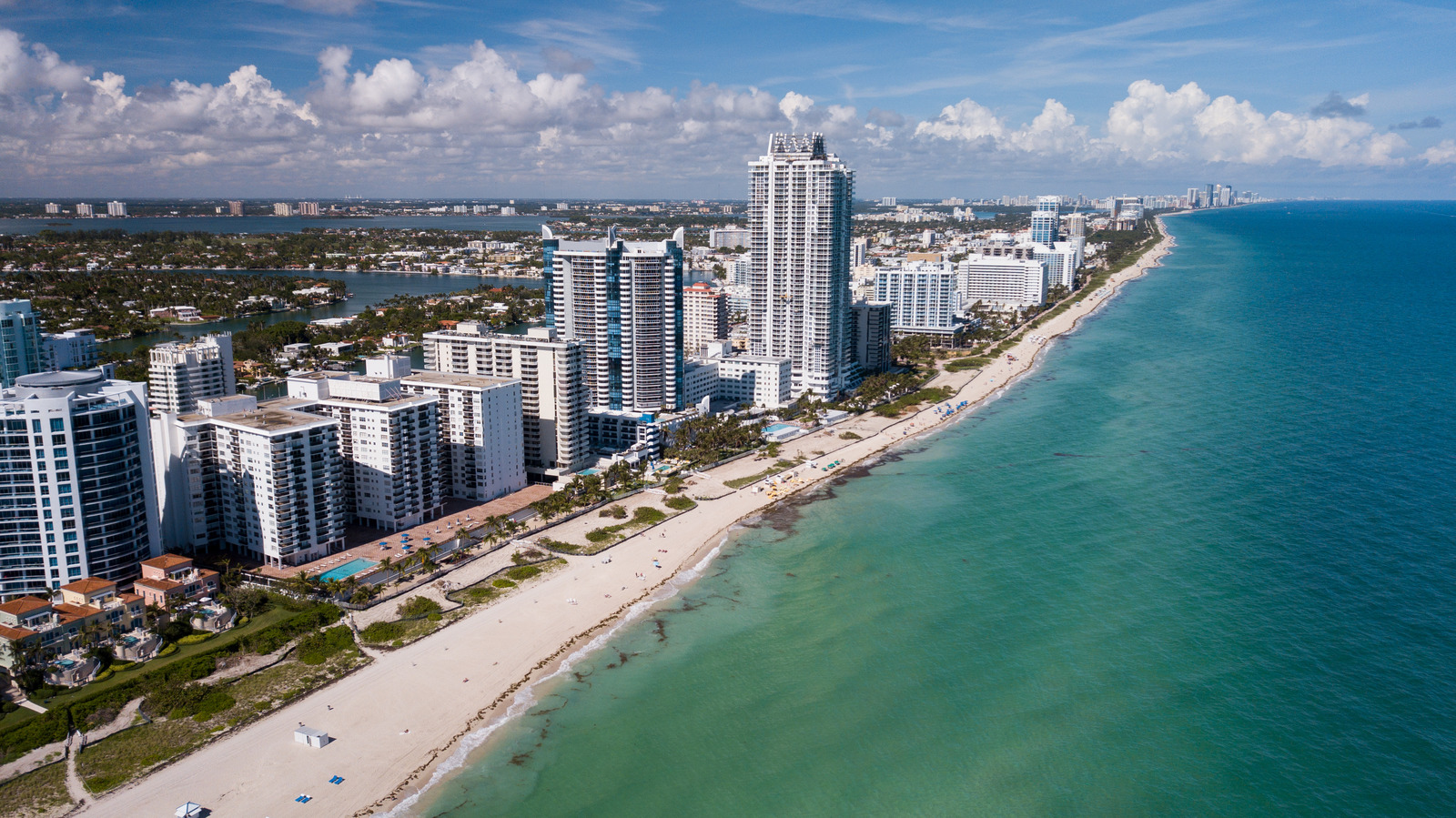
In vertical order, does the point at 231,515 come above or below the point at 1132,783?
above

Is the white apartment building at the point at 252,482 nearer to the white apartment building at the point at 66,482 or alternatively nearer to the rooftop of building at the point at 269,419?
the rooftop of building at the point at 269,419

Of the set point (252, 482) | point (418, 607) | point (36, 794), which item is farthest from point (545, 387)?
point (36, 794)

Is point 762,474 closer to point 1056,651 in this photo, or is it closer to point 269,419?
point 1056,651

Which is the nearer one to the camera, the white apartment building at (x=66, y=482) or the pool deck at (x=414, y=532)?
the white apartment building at (x=66, y=482)

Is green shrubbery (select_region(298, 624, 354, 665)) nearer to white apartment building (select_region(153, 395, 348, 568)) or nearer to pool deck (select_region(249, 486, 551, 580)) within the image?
pool deck (select_region(249, 486, 551, 580))

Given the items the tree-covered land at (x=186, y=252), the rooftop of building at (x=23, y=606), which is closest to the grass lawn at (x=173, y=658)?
the rooftop of building at (x=23, y=606)

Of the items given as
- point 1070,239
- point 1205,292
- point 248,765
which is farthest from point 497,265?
point 248,765

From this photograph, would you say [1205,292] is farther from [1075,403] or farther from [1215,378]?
[1075,403]
